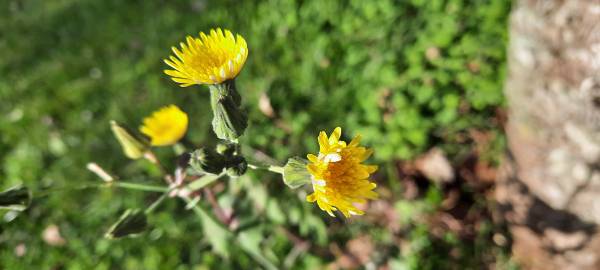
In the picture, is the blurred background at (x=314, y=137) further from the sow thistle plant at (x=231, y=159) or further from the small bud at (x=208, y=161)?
the small bud at (x=208, y=161)

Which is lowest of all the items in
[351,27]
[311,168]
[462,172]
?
[462,172]

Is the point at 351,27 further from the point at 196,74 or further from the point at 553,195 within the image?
the point at 196,74

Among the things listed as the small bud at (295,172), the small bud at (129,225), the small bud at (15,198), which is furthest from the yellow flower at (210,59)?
the small bud at (15,198)

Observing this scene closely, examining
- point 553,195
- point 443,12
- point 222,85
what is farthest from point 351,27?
point 222,85

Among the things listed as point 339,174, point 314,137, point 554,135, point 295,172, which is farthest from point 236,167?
point 314,137

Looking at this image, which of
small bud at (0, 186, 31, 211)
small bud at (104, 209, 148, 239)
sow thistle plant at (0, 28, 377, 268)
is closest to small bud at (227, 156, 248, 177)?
sow thistle plant at (0, 28, 377, 268)

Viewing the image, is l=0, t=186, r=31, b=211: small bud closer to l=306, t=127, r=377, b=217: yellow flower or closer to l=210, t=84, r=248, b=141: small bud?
l=210, t=84, r=248, b=141: small bud
